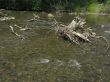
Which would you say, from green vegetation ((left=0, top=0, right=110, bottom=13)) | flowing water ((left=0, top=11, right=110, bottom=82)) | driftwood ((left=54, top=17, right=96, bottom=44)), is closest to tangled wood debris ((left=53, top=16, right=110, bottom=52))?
driftwood ((left=54, top=17, right=96, bottom=44))

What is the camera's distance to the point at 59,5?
1948 inches

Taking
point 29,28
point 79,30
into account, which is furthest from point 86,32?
point 29,28

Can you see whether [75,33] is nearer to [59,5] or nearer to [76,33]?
[76,33]

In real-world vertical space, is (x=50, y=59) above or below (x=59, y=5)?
above

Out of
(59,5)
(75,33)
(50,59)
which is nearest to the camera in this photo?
(50,59)

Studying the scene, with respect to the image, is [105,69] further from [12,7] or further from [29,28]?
[12,7]

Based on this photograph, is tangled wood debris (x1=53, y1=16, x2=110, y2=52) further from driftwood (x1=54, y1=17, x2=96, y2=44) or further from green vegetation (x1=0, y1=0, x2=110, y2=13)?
green vegetation (x1=0, y1=0, x2=110, y2=13)

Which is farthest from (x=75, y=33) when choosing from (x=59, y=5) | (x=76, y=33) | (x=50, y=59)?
(x=59, y=5)

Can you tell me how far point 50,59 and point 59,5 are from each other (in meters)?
33.4

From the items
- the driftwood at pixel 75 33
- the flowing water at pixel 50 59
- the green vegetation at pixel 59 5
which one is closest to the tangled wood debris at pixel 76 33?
the driftwood at pixel 75 33

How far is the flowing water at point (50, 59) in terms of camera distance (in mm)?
14008

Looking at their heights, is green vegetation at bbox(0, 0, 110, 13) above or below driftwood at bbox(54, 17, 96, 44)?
below

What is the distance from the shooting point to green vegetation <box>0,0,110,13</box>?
46.4 m

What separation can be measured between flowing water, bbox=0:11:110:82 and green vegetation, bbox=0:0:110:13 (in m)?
23.2
